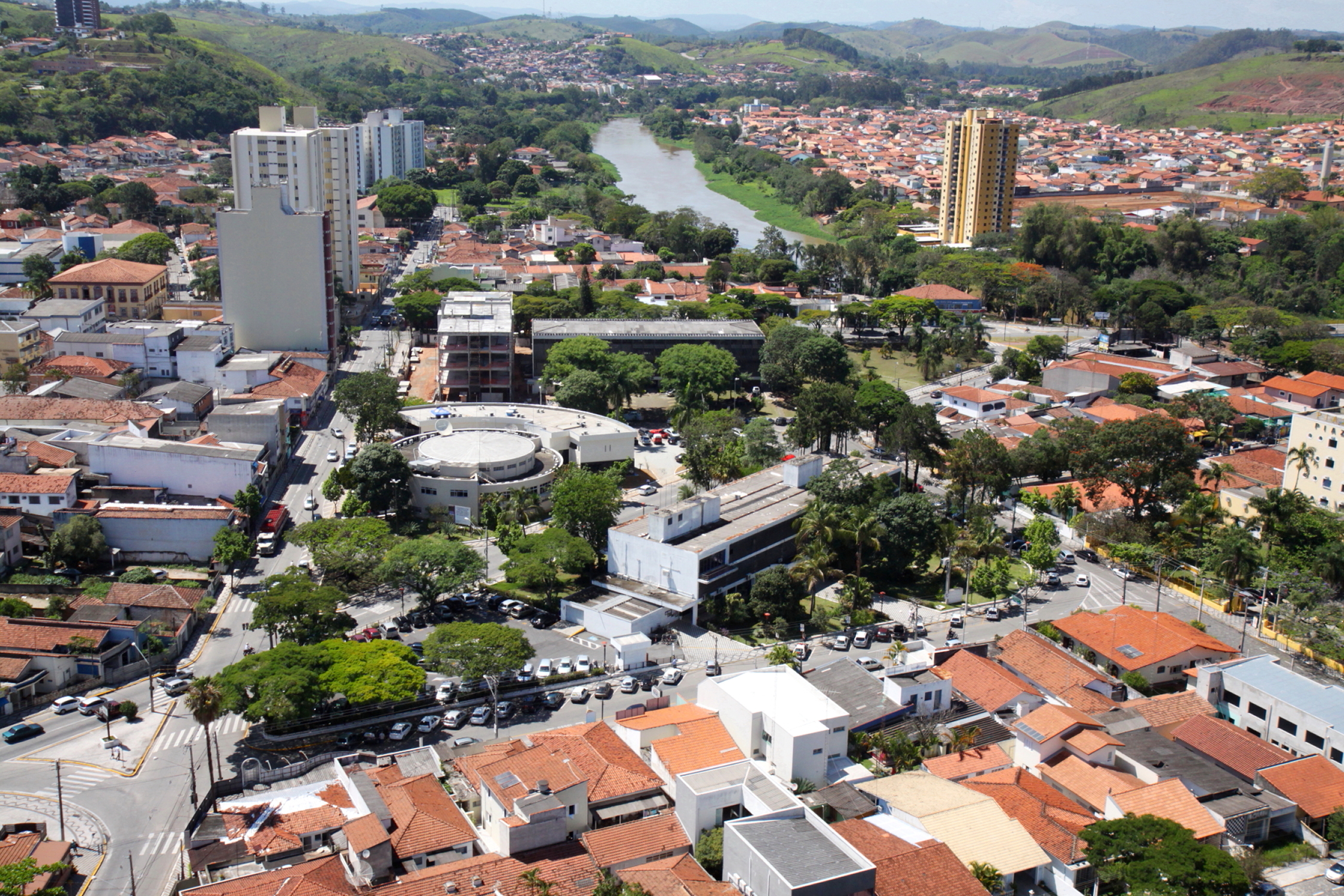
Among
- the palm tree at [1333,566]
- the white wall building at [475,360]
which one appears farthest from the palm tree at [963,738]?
the white wall building at [475,360]

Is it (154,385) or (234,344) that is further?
(234,344)

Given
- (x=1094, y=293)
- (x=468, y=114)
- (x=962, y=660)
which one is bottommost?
(x=962, y=660)

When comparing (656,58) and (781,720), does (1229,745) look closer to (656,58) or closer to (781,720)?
(781,720)

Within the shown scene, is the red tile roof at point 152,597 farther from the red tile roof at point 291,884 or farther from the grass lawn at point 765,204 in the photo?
the grass lawn at point 765,204

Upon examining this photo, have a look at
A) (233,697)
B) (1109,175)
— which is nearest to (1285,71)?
(1109,175)

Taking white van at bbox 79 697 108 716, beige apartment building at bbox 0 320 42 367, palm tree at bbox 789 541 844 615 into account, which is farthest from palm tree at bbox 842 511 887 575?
beige apartment building at bbox 0 320 42 367

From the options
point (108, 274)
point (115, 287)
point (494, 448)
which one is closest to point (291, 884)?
point (494, 448)

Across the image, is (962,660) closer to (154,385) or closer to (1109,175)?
(154,385)
